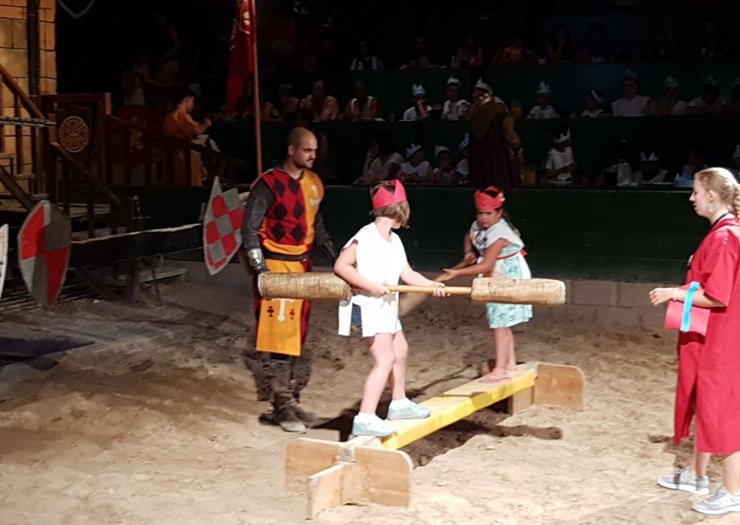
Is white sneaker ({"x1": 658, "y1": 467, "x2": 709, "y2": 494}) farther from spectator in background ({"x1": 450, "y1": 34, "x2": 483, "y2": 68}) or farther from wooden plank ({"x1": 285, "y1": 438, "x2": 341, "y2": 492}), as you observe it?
spectator in background ({"x1": 450, "y1": 34, "x2": 483, "y2": 68})

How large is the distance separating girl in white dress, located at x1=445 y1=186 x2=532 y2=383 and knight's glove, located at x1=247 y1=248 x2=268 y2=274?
1.20 meters

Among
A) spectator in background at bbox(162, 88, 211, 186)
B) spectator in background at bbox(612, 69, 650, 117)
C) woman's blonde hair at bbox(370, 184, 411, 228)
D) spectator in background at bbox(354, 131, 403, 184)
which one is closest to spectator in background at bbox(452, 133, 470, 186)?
spectator in background at bbox(354, 131, 403, 184)

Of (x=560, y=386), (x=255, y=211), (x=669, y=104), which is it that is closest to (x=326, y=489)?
(x=255, y=211)

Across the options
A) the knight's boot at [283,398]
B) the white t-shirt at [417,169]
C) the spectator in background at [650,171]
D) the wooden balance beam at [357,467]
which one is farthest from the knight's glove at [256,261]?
the spectator in background at [650,171]

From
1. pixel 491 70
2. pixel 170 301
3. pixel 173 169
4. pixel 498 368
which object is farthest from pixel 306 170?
pixel 491 70

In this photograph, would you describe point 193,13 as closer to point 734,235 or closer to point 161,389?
point 161,389

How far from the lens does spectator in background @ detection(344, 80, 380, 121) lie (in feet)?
46.8

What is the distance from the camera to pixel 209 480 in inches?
240

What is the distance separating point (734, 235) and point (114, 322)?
6595mm

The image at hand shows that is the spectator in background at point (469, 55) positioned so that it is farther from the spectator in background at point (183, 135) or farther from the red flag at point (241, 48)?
the red flag at point (241, 48)

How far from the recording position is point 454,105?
13.8 meters

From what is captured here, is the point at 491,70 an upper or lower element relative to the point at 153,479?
A: upper

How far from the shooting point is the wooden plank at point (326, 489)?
17.7 ft

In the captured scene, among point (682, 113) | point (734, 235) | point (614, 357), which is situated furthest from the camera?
point (682, 113)
